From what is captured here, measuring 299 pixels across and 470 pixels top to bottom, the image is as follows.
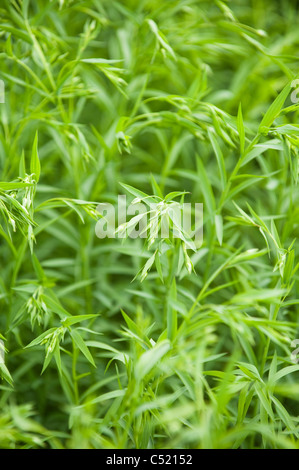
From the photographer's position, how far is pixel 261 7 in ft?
4.80

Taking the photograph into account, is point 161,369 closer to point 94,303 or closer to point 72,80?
point 94,303

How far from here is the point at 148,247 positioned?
72 centimetres

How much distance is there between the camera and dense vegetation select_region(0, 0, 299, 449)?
0.75 meters

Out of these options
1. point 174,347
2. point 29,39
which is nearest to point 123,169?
point 29,39

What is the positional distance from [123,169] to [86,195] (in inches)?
14.8

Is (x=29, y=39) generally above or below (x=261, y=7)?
below

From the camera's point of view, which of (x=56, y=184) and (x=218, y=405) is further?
(x=56, y=184)

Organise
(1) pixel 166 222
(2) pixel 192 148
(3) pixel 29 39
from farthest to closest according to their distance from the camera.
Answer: (2) pixel 192 148 → (3) pixel 29 39 → (1) pixel 166 222

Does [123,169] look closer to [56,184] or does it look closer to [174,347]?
[56,184]

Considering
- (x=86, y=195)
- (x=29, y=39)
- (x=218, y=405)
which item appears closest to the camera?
(x=218, y=405)

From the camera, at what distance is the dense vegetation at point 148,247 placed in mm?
750

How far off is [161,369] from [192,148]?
2.65ft
